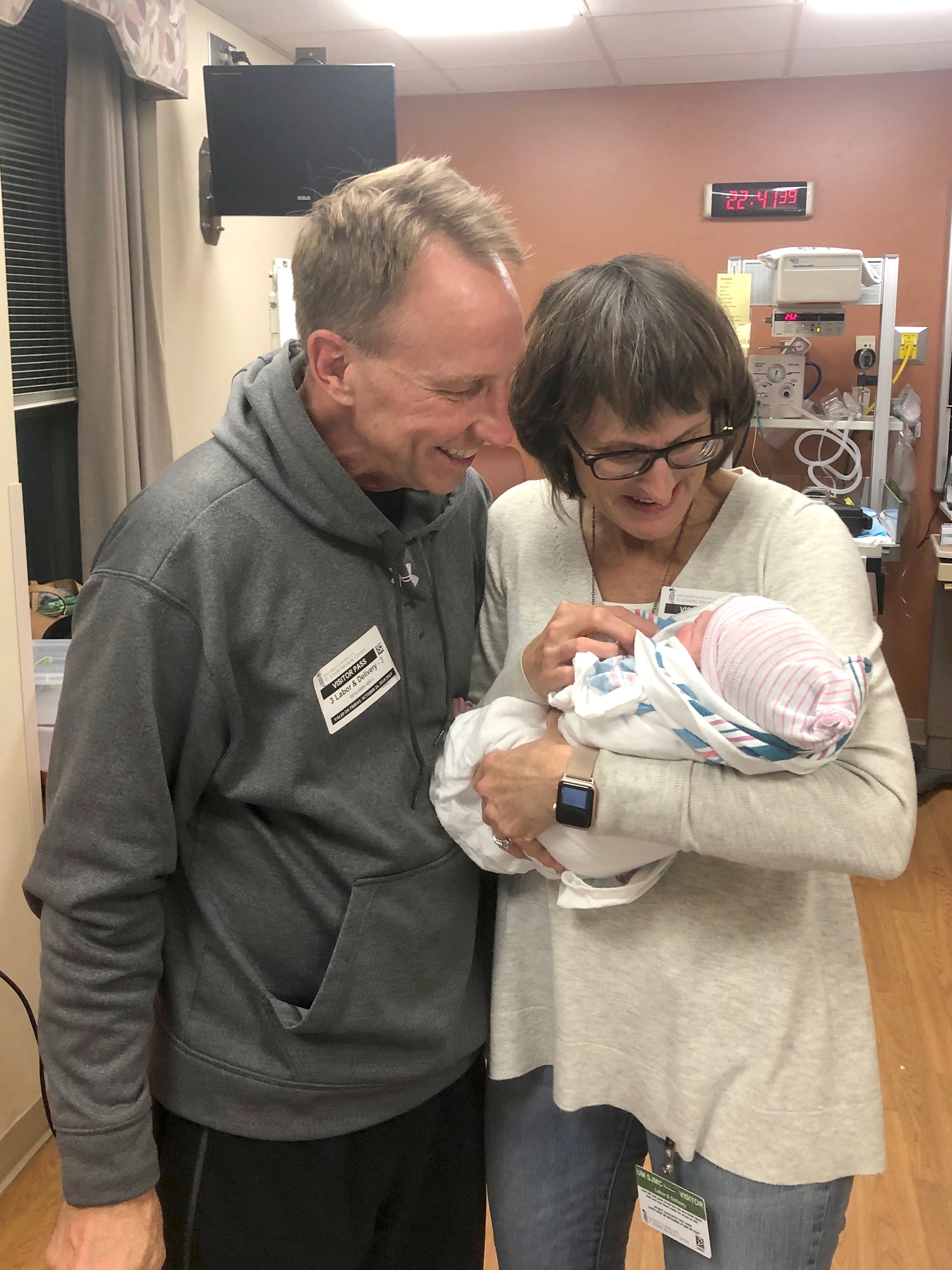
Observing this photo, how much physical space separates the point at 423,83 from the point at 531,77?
52 cm

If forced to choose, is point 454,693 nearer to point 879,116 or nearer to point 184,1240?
point 184,1240

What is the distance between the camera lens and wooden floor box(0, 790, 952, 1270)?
2.17 m

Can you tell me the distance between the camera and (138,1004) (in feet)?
3.56

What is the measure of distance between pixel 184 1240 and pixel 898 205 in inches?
198

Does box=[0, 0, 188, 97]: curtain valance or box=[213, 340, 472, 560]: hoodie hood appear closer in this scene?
box=[213, 340, 472, 560]: hoodie hood

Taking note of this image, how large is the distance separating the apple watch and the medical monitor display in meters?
2.70

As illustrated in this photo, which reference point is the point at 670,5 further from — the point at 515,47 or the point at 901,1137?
the point at 901,1137

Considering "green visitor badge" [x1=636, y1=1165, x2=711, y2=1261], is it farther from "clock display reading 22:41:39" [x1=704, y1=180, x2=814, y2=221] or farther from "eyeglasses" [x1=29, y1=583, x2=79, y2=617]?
"clock display reading 22:41:39" [x1=704, y1=180, x2=814, y2=221]

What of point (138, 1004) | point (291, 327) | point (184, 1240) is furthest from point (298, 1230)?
point (291, 327)

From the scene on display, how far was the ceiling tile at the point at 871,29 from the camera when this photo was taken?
13.1ft

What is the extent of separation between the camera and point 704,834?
0.99 m

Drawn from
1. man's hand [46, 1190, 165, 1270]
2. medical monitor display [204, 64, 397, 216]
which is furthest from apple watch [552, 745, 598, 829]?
medical monitor display [204, 64, 397, 216]

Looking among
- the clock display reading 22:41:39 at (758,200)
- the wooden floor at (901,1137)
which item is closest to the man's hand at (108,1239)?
the wooden floor at (901,1137)

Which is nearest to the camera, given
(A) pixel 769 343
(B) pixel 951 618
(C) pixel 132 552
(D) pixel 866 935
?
(C) pixel 132 552
